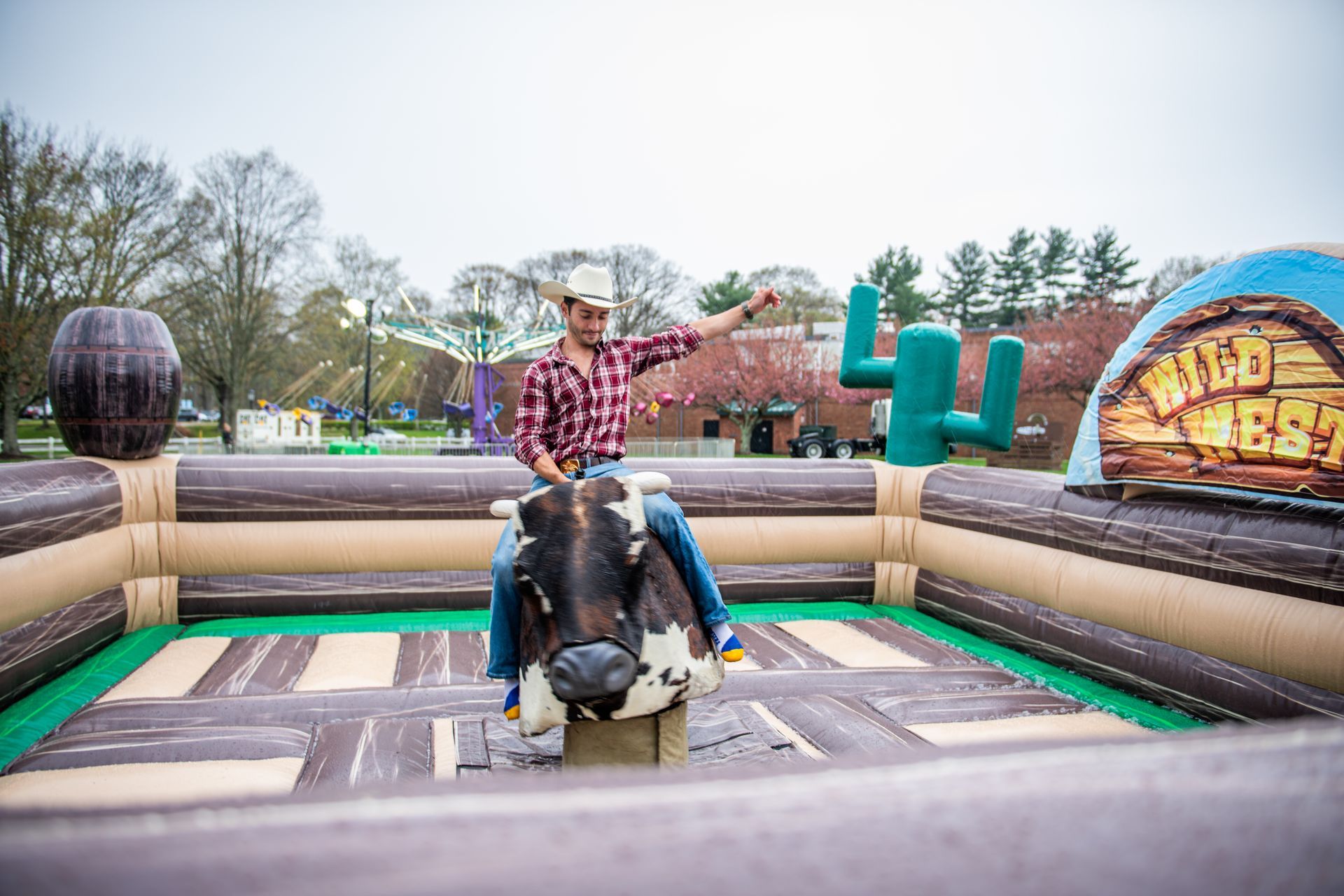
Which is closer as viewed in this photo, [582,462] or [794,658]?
[582,462]

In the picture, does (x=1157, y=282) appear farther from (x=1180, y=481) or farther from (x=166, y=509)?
(x=166, y=509)

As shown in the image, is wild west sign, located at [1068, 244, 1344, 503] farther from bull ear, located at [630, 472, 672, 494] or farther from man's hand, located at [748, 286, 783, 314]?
bull ear, located at [630, 472, 672, 494]

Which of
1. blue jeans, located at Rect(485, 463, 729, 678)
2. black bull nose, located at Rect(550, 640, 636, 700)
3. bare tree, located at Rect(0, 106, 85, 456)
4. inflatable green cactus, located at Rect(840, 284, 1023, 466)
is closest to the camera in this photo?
black bull nose, located at Rect(550, 640, 636, 700)

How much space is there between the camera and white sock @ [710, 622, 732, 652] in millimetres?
2426

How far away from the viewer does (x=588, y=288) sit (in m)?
2.88

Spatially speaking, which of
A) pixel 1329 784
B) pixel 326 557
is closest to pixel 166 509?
pixel 326 557

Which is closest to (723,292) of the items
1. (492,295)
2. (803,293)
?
(803,293)

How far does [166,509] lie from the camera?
4.44m

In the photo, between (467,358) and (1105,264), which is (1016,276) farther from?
(467,358)

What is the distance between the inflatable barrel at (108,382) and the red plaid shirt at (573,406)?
2.59 meters

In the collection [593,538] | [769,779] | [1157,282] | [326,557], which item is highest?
[1157,282]

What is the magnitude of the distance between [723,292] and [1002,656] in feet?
128


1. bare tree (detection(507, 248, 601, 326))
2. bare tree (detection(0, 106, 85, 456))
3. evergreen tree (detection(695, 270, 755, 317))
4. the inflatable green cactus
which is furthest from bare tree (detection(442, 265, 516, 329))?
the inflatable green cactus

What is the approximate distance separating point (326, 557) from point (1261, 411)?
476 cm
